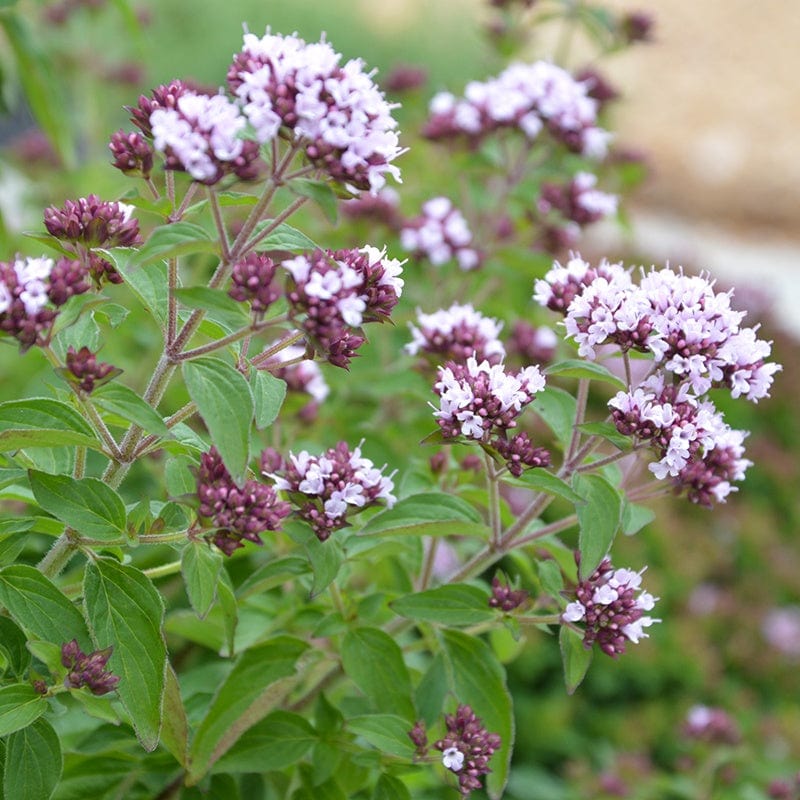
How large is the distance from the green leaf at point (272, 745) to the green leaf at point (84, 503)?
0.43 metres

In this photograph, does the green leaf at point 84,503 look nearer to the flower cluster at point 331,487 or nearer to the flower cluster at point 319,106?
Result: the flower cluster at point 331,487

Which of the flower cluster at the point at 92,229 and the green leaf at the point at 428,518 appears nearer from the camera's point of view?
the flower cluster at the point at 92,229

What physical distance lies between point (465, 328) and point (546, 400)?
300 mm

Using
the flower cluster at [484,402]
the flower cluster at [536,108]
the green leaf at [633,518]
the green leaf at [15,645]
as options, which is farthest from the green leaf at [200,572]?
the flower cluster at [536,108]

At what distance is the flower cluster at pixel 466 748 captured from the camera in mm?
1396

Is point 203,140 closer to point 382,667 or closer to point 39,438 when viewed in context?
point 39,438

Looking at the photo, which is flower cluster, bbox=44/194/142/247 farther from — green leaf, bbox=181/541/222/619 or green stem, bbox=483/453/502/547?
green stem, bbox=483/453/502/547

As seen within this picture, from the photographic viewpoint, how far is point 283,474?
4.56 ft

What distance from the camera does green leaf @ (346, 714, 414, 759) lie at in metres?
1.42

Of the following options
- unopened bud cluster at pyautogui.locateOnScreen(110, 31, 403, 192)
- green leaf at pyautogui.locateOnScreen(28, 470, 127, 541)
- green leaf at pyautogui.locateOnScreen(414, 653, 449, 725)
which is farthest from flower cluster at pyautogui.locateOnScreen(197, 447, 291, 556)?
green leaf at pyautogui.locateOnScreen(414, 653, 449, 725)

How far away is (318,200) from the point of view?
1.15m

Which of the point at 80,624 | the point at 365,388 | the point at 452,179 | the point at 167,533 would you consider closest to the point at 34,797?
the point at 80,624

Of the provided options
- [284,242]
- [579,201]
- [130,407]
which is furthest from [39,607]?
[579,201]

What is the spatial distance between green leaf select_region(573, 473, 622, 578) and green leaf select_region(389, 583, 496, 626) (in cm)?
20
